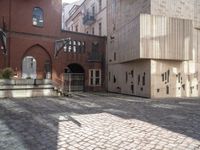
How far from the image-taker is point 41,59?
23281 millimetres

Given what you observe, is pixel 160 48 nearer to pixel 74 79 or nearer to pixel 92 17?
pixel 74 79

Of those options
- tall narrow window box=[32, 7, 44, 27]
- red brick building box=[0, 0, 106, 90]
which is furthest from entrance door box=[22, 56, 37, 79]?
tall narrow window box=[32, 7, 44, 27]

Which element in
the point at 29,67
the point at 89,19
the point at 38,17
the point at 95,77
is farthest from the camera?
the point at 89,19

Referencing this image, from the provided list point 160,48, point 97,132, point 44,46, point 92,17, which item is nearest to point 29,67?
point 44,46

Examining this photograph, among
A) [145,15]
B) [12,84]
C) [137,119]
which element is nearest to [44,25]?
[12,84]

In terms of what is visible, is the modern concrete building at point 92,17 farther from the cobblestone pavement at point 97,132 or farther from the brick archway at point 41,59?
the cobblestone pavement at point 97,132

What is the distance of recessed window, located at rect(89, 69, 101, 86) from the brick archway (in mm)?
4433

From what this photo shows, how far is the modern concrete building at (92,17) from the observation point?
2743 cm

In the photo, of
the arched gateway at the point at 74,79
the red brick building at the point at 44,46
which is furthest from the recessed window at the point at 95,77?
the arched gateway at the point at 74,79

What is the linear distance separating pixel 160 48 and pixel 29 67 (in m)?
11.9

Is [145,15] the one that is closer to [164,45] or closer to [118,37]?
[164,45]

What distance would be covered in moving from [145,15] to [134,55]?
289 cm

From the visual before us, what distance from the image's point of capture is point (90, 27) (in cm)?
3206

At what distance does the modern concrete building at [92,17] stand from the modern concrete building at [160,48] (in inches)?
216
